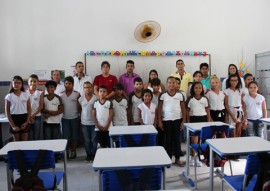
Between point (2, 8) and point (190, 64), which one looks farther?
point (190, 64)

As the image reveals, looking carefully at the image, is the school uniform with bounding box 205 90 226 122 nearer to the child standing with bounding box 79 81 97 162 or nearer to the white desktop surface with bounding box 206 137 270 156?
the white desktop surface with bounding box 206 137 270 156

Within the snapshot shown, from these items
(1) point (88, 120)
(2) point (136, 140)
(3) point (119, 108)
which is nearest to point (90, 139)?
(1) point (88, 120)

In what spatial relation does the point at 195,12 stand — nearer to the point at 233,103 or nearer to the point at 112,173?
the point at 233,103

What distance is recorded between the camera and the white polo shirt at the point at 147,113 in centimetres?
370

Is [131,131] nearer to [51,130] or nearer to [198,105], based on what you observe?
[198,105]

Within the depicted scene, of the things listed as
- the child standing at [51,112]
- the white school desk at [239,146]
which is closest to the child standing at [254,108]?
the white school desk at [239,146]

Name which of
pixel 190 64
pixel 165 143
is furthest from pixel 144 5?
pixel 165 143

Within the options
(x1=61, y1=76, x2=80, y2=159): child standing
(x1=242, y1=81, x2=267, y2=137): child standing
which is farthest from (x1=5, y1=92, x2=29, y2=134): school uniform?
(x1=242, y1=81, x2=267, y2=137): child standing

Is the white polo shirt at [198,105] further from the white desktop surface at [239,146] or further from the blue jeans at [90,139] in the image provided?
the blue jeans at [90,139]

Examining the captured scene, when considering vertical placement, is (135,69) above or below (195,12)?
below

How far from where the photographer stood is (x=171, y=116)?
3660 mm

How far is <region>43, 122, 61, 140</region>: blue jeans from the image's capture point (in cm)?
399

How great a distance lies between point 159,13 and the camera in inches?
212

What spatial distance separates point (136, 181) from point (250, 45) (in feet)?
16.5
